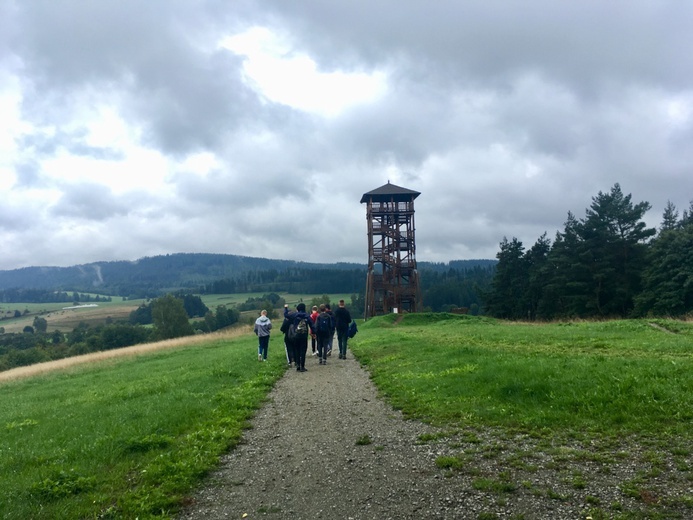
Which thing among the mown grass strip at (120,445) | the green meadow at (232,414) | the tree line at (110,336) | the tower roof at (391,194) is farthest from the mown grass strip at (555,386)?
the tree line at (110,336)

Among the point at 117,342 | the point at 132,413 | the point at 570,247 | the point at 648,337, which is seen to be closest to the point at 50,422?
the point at 132,413

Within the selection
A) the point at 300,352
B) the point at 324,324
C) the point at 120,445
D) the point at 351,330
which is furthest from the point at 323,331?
the point at 120,445

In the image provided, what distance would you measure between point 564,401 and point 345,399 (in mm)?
4765

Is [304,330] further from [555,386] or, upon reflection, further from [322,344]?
[555,386]

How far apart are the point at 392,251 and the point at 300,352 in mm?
39941

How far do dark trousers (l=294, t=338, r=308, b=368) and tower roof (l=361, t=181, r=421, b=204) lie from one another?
132 ft

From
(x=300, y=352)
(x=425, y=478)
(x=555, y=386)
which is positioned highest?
(x=555, y=386)

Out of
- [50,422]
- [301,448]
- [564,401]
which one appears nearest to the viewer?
[301,448]

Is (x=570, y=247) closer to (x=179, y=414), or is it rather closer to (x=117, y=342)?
(x=179, y=414)

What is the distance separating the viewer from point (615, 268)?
5203cm

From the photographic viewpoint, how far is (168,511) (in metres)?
6.06

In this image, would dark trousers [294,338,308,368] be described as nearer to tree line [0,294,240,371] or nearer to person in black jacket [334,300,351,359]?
person in black jacket [334,300,351,359]

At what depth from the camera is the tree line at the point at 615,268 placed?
144 feet

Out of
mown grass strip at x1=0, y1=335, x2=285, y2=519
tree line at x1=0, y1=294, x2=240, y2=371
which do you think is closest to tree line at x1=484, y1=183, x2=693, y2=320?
mown grass strip at x1=0, y1=335, x2=285, y2=519
